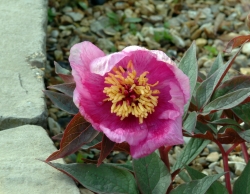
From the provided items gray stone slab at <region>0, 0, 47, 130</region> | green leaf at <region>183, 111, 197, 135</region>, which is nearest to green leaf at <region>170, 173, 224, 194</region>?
green leaf at <region>183, 111, 197, 135</region>

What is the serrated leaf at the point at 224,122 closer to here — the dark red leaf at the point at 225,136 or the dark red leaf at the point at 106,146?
the dark red leaf at the point at 225,136

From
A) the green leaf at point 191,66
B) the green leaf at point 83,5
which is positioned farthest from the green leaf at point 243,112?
the green leaf at point 83,5

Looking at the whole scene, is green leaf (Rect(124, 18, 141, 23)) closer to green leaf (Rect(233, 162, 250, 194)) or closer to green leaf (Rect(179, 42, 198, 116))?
green leaf (Rect(179, 42, 198, 116))

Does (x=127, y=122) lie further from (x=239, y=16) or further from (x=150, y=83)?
(x=239, y=16)

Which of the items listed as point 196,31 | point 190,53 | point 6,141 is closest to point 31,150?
point 6,141

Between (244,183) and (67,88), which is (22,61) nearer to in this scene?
(67,88)

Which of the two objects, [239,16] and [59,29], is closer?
[59,29]

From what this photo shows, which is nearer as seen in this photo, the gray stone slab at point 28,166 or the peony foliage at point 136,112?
the peony foliage at point 136,112
